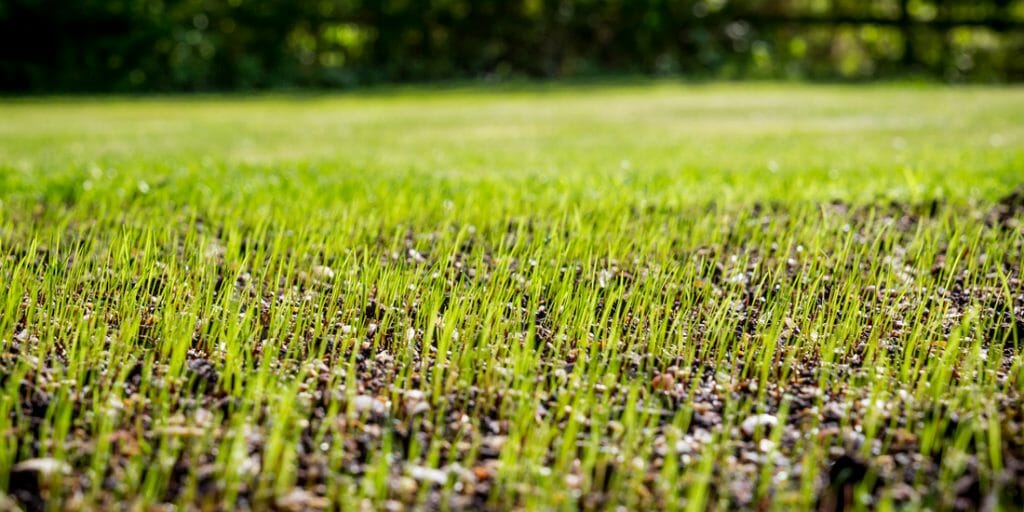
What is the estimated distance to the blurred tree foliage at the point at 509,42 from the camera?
18.2 m

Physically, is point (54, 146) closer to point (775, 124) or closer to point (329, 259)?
point (329, 259)

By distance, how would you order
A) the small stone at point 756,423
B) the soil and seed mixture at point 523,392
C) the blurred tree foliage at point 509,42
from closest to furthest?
the soil and seed mixture at point 523,392 → the small stone at point 756,423 → the blurred tree foliage at point 509,42

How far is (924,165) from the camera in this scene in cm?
666

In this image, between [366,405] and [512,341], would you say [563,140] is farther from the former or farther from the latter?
[366,405]

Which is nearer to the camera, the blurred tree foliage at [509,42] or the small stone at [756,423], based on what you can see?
the small stone at [756,423]

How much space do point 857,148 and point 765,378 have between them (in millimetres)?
6140

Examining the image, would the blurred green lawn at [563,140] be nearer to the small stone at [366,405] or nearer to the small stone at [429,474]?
the small stone at [366,405]

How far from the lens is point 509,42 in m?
21.0

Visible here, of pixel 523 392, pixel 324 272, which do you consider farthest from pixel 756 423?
pixel 324 272

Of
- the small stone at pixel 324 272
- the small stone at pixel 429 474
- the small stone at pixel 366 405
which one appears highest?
the small stone at pixel 324 272

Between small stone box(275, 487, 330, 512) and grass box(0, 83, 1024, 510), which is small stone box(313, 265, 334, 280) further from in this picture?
small stone box(275, 487, 330, 512)

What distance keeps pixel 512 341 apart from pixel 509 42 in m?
18.7

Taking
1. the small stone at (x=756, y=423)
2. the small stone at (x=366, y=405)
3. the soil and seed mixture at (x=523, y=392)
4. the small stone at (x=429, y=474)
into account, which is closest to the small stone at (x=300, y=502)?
the soil and seed mixture at (x=523, y=392)

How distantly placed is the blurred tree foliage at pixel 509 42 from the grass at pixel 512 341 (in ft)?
42.9
